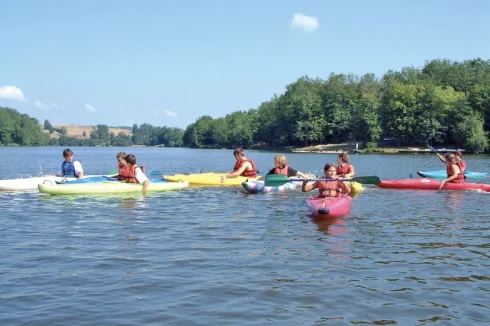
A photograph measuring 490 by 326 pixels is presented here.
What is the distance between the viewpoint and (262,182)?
16156mm

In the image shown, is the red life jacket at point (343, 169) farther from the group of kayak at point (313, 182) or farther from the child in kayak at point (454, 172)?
the child in kayak at point (454, 172)

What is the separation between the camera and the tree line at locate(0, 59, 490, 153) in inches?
2648

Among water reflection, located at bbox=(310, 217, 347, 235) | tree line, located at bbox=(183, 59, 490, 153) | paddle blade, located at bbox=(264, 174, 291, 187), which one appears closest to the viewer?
water reflection, located at bbox=(310, 217, 347, 235)

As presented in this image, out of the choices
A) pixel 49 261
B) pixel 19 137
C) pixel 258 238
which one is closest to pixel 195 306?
pixel 49 261

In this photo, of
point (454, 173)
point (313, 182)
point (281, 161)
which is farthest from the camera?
point (454, 173)

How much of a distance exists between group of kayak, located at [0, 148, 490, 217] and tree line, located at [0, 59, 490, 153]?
1732 inches

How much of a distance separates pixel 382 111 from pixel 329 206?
67036mm

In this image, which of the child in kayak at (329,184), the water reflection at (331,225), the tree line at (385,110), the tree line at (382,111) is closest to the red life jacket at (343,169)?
the child in kayak at (329,184)

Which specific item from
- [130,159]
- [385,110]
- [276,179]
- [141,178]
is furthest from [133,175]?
[385,110]

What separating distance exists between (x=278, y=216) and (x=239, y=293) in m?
5.76

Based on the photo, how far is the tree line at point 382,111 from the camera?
221 ft

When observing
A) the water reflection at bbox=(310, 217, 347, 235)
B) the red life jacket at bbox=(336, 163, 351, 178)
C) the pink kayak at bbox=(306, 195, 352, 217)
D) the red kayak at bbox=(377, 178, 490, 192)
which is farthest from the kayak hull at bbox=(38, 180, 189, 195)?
the red kayak at bbox=(377, 178, 490, 192)

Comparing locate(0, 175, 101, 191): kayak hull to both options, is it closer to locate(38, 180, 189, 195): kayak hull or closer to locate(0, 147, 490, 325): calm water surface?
locate(38, 180, 189, 195): kayak hull

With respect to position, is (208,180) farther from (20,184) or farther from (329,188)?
(329,188)
